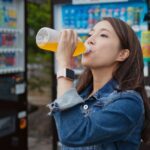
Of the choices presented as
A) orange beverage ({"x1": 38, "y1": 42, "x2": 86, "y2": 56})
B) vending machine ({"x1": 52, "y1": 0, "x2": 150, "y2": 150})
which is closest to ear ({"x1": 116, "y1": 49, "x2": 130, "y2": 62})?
orange beverage ({"x1": 38, "y1": 42, "x2": 86, "y2": 56})

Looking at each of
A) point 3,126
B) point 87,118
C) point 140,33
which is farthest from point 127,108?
point 3,126

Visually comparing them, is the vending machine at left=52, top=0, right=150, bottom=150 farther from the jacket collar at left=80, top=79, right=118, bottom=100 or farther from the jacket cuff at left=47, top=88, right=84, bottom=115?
the jacket cuff at left=47, top=88, right=84, bottom=115

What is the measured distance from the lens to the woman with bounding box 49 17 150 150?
1451 mm

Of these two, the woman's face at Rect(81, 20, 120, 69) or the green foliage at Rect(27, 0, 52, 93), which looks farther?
the green foliage at Rect(27, 0, 52, 93)

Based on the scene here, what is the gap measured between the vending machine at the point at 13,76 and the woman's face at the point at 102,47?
281cm

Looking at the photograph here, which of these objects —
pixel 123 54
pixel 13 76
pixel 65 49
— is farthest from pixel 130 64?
pixel 13 76

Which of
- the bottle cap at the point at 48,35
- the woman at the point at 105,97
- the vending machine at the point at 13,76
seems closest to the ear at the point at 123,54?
the woman at the point at 105,97

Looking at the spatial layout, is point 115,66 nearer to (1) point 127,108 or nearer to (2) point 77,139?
(1) point 127,108

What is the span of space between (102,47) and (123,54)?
4.4 inches

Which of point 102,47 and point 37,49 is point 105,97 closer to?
point 102,47

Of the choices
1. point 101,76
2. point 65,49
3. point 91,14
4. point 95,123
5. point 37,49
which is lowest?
point 37,49

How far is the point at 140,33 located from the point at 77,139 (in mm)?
2236

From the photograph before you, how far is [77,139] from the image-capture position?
4.77 ft

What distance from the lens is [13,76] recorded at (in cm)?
448
